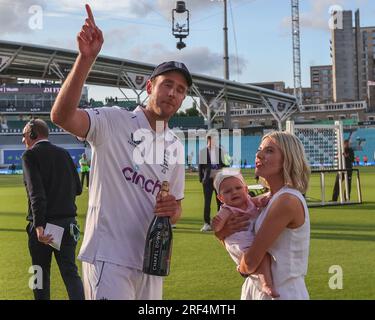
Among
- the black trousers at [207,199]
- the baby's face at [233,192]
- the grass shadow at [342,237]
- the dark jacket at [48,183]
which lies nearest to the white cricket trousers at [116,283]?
the baby's face at [233,192]

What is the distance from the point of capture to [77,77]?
2.52 metres

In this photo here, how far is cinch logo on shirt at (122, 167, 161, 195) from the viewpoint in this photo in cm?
289

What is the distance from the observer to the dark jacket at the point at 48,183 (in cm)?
471

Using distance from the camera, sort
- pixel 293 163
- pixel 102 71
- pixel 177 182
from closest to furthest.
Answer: pixel 293 163 < pixel 177 182 < pixel 102 71

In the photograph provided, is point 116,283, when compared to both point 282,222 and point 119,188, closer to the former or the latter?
point 119,188

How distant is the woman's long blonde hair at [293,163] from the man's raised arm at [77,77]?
0.99 metres

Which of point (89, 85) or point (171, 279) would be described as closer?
point (171, 279)

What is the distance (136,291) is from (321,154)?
43.5 feet

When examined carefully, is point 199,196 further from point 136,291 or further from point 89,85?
point 89,85

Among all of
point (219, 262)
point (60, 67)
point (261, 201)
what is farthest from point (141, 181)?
Result: point (60, 67)

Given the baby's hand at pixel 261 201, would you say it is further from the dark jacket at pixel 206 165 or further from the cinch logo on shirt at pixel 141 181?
the dark jacket at pixel 206 165

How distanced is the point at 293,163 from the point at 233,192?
0.33 metres

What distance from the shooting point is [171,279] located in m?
6.41
